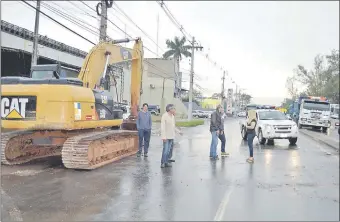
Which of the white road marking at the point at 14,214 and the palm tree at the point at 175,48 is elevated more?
the palm tree at the point at 175,48

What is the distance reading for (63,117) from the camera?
10156 millimetres

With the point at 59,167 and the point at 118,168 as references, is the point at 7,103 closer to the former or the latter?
the point at 59,167

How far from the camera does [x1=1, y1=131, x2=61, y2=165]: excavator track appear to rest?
1107cm

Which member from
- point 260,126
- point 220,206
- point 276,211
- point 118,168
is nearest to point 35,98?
point 118,168

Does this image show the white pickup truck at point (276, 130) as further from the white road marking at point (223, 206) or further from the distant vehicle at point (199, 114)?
the distant vehicle at point (199, 114)

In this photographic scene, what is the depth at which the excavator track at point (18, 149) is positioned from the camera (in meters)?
11.1

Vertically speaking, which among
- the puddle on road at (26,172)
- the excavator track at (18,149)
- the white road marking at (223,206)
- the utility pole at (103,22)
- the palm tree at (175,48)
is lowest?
the puddle on road at (26,172)

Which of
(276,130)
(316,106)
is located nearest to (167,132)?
(276,130)

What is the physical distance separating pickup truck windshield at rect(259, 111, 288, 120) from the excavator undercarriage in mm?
8303

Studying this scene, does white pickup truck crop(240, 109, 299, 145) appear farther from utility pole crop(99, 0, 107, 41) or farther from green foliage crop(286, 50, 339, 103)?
green foliage crop(286, 50, 339, 103)

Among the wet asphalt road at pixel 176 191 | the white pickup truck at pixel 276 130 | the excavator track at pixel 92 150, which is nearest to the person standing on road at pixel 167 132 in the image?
the wet asphalt road at pixel 176 191

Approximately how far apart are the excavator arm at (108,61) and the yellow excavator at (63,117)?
31 mm

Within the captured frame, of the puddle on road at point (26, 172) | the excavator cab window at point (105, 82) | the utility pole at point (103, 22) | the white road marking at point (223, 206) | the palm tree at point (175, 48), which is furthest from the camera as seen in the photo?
the palm tree at point (175, 48)

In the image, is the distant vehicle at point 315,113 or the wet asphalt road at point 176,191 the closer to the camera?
the wet asphalt road at point 176,191
